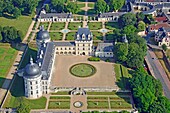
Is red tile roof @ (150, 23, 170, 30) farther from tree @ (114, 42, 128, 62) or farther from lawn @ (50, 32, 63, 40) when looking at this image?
lawn @ (50, 32, 63, 40)

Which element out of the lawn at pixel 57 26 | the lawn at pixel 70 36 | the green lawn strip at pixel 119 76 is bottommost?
the green lawn strip at pixel 119 76

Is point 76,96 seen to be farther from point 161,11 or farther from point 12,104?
point 161,11

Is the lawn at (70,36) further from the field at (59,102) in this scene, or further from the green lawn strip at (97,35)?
the field at (59,102)

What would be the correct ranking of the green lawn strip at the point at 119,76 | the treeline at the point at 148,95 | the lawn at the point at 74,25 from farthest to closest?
the lawn at the point at 74,25 < the green lawn strip at the point at 119,76 < the treeline at the point at 148,95

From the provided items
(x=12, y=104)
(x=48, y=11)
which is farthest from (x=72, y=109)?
(x=48, y=11)

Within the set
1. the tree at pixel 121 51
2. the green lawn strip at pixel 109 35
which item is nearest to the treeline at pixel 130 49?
the tree at pixel 121 51

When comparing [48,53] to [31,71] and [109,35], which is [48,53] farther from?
[109,35]

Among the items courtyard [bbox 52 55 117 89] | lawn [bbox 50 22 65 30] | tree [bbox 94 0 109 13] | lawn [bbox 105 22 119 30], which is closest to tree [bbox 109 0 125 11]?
tree [bbox 94 0 109 13]

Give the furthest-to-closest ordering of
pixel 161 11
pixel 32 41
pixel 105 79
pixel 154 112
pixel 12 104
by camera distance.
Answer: pixel 161 11 < pixel 32 41 < pixel 105 79 < pixel 12 104 < pixel 154 112
